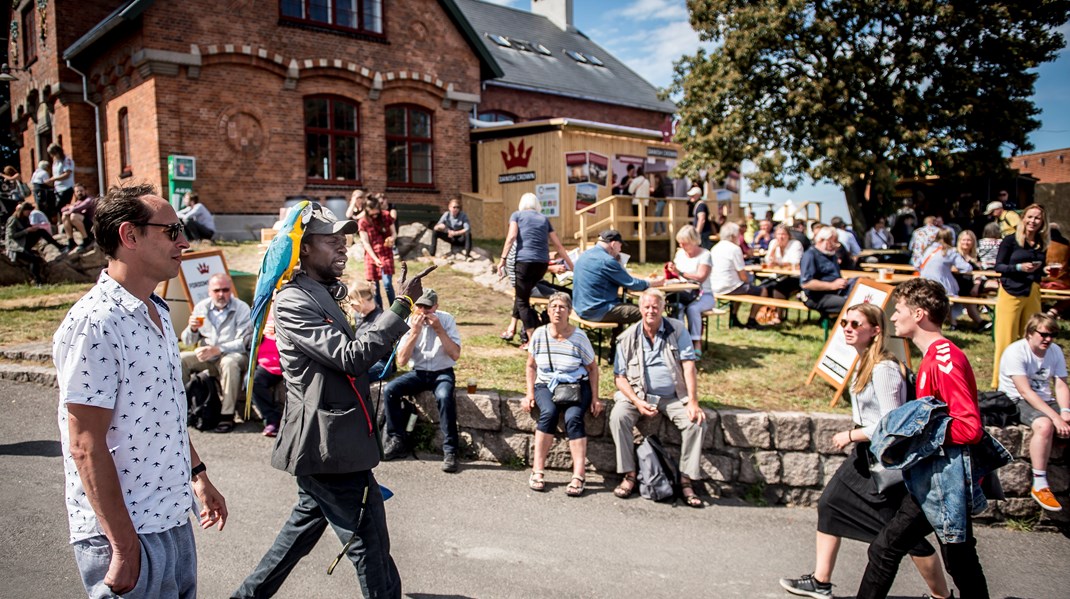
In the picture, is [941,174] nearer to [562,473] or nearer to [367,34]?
[367,34]

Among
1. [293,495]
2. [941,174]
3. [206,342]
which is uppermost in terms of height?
[941,174]

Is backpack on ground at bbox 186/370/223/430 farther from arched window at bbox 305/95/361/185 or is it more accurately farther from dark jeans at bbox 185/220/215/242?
arched window at bbox 305/95/361/185

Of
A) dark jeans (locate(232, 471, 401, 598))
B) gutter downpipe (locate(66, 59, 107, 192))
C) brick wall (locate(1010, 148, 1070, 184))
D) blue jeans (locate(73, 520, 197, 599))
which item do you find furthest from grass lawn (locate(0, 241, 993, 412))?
brick wall (locate(1010, 148, 1070, 184))

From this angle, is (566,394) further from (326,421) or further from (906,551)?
(326,421)

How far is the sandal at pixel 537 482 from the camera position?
5.55 meters

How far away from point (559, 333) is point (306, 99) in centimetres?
1377

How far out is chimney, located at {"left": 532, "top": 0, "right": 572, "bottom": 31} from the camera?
102 ft

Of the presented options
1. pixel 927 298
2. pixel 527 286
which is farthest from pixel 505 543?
pixel 527 286

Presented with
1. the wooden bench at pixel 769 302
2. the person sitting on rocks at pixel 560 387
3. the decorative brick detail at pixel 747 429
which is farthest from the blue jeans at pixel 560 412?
the wooden bench at pixel 769 302

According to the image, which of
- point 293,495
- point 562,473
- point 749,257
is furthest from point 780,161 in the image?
point 293,495

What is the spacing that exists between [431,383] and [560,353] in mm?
1132

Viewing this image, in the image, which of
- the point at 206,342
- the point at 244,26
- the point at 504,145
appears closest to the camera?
the point at 206,342

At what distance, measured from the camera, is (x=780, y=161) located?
1784 cm

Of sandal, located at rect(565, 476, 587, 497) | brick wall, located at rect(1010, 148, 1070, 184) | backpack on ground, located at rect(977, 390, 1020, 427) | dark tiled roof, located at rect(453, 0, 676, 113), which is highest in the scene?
dark tiled roof, located at rect(453, 0, 676, 113)
